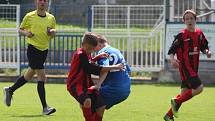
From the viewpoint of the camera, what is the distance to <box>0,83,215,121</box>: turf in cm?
1041

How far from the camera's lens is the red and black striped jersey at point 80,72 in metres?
7.68

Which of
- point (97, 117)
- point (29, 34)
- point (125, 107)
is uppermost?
point (29, 34)

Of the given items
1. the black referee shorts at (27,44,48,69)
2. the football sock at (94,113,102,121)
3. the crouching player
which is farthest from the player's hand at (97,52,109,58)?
the black referee shorts at (27,44,48,69)

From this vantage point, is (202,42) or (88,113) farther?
(202,42)

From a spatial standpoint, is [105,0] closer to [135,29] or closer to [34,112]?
[135,29]

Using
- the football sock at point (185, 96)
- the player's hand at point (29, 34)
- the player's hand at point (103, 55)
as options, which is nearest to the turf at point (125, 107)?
the football sock at point (185, 96)

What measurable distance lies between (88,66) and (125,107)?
4465mm

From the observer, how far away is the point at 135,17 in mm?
19438

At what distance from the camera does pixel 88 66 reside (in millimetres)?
7703

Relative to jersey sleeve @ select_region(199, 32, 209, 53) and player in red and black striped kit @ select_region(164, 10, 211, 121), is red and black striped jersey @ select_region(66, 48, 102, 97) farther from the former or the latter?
jersey sleeve @ select_region(199, 32, 209, 53)

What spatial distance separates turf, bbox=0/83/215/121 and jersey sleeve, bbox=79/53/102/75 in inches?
96.6

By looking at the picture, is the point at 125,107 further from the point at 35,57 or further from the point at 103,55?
the point at 103,55

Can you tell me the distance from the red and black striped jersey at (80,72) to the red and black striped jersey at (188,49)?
2400 mm

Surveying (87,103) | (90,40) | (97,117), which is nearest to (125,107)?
(97,117)
